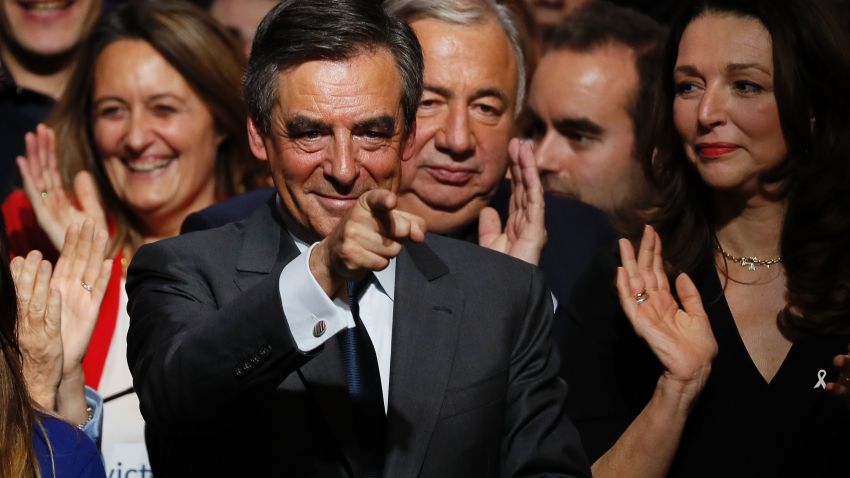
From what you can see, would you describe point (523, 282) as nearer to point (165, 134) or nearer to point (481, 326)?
point (481, 326)

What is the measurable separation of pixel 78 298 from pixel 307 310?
54.3 inches

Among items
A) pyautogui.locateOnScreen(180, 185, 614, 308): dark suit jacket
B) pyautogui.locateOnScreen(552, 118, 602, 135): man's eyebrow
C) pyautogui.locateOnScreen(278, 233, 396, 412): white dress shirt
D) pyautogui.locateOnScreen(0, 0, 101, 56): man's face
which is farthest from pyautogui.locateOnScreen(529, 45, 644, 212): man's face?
pyautogui.locateOnScreen(278, 233, 396, 412): white dress shirt

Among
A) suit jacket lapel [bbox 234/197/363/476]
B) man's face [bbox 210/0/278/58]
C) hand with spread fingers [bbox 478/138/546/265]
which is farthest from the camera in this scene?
man's face [bbox 210/0/278/58]

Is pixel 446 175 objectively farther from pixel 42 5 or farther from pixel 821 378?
pixel 42 5

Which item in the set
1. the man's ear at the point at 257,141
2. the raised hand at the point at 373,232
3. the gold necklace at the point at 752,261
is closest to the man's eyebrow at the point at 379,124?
the man's ear at the point at 257,141

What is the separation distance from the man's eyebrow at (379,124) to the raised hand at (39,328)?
0.93 m

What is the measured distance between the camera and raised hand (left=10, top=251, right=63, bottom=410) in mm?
3141

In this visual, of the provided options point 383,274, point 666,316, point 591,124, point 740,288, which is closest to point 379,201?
point 383,274

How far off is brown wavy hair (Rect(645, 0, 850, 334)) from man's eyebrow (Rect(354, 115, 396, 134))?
1.09 m

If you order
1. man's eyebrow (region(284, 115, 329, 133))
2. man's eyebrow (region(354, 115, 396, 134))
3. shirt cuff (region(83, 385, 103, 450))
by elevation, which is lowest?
shirt cuff (region(83, 385, 103, 450))

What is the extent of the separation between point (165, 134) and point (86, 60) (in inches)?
14.8

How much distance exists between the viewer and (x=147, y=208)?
4277mm

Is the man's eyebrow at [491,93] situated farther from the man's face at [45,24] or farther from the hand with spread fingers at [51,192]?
the man's face at [45,24]

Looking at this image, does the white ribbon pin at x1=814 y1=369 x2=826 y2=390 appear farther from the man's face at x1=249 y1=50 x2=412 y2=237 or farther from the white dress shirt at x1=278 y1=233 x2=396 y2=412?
the white dress shirt at x1=278 y1=233 x2=396 y2=412
